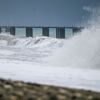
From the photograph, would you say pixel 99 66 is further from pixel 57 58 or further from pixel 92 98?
pixel 92 98

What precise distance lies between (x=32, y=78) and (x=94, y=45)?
5.90 metres

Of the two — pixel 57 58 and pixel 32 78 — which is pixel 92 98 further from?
pixel 57 58

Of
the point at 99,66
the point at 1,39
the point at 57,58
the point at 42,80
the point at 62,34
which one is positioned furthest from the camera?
the point at 62,34

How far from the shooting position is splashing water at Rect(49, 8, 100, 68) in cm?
1376

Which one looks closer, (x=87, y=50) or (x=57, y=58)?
(x=87, y=50)

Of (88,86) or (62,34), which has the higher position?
(88,86)

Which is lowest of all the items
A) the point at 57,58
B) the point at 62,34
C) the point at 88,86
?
the point at 62,34

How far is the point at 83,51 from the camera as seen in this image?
49.0 feet

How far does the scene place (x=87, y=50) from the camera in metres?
14.6

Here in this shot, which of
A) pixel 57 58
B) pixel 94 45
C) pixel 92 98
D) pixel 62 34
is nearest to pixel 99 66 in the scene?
pixel 94 45

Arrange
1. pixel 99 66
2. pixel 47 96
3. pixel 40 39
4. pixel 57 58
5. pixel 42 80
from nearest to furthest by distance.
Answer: pixel 47 96 → pixel 42 80 → pixel 99 66 → pixel 57 58 → pixel 40 39

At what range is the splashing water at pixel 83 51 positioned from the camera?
13.8 metres

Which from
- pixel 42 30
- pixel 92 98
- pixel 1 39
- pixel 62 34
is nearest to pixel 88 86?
pixel 92 98

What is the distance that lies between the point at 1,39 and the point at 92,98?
170ft
